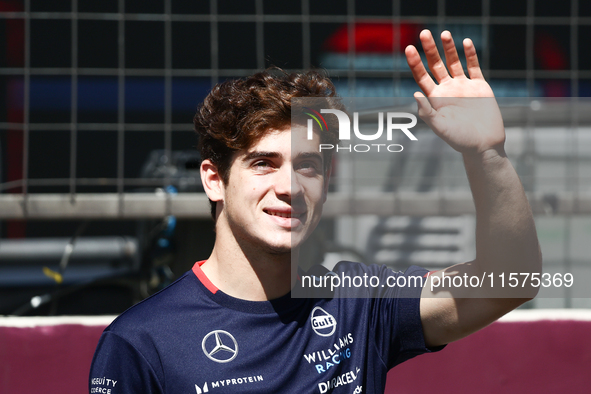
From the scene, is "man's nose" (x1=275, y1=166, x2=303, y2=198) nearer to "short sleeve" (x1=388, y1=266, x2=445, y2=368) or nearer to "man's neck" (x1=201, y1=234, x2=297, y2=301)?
"man's neck" (x1=201, y1=234, x2=297, y2=301)

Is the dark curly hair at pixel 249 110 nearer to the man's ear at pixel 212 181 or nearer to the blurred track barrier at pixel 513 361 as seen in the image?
the man's ear at pixel 212 181

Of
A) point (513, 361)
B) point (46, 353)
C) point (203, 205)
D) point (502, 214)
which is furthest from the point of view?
point (203, 205)

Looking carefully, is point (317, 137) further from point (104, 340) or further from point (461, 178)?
point (461, 178)

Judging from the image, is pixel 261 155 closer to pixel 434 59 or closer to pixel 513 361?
pixel 434 59

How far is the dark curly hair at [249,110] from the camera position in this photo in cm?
192

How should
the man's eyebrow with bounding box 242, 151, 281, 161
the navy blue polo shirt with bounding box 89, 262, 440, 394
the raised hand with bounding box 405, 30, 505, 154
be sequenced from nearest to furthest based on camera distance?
the raised hand with bounding box 405, 30, 505, 154, the navy blue polo shirt with bounding box 89, 262, 440, 394, the man's eyebrow with bounding box 242, 151, 281, 161

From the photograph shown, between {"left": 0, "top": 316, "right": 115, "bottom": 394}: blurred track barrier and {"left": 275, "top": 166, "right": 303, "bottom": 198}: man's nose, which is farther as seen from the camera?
{"left": 0, "top": 316, "right": 115, "bottom": 394}: blurred track barrier

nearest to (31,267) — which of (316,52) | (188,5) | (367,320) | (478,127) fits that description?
(188,5)

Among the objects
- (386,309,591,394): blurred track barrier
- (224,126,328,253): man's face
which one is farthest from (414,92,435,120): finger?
(386,309,591,394): blurred track barrier

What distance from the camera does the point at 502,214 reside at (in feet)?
5.41

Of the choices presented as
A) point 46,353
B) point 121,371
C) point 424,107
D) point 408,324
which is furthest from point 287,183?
point 46,353

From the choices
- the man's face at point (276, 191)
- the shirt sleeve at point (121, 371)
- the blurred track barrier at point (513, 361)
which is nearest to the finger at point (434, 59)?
the man's face at point (276, 191)

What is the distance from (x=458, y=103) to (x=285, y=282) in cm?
82

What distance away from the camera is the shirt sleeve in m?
1.69
